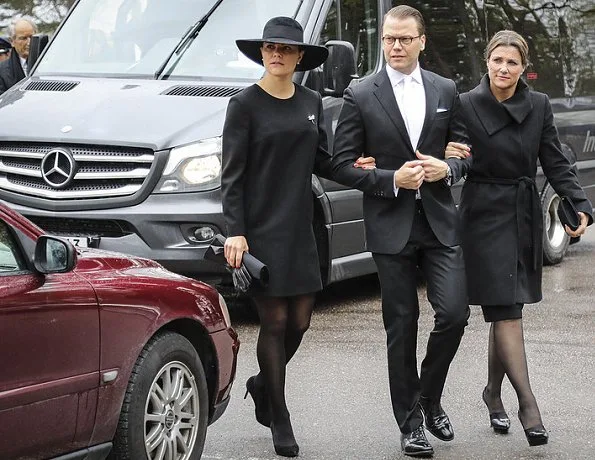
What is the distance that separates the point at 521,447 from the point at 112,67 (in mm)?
4713

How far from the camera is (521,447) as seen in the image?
6.41 m

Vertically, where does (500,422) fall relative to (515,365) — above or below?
below

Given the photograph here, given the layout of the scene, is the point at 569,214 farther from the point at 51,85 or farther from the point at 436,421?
the point at 51,85

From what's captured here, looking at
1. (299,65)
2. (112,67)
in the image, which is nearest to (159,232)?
(112,67)

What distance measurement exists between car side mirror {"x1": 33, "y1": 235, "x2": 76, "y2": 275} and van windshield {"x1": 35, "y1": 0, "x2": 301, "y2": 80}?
4.78m

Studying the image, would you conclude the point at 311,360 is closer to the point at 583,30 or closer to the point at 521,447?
the point at 521,447

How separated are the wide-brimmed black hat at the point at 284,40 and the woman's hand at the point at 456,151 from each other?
69 centimetres

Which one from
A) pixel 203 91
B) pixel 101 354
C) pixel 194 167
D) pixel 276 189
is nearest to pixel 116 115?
pixel 203 91

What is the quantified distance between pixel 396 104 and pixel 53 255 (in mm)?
2013

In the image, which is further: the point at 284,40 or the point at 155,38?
the point at 155,38

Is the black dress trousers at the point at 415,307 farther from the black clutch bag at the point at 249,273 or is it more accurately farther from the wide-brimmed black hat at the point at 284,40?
the wide-brimmed black hat at the point at 284,40

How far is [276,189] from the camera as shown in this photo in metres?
6.26

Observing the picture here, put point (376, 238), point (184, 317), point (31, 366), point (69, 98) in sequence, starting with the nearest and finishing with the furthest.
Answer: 1. point (31, 366)
2. point (184, 317)
3. point (376, 238)
4. point (69, 98)

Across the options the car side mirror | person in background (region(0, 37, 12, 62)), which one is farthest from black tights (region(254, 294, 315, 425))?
person in background (region(0, 37, 12, 62))
